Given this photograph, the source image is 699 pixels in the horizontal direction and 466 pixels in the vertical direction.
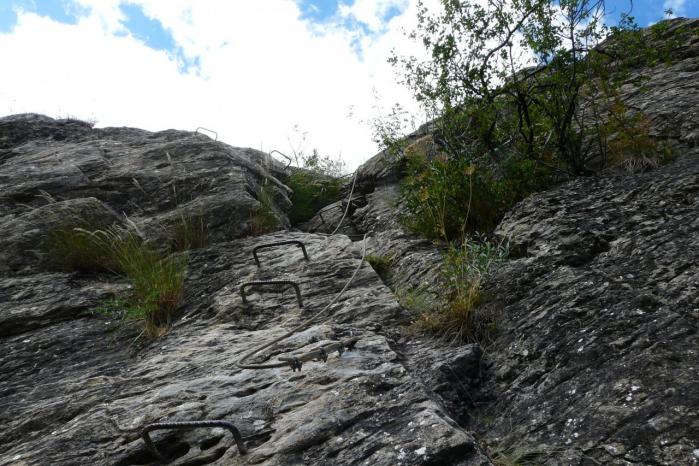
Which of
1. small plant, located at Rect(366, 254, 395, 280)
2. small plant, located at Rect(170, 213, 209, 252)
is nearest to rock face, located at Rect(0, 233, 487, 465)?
small plant, located at Rect(366, 254, 395, 280)

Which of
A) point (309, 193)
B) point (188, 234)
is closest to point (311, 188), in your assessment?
point (309, 193)

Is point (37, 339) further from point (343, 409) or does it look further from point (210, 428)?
point (343, 409)

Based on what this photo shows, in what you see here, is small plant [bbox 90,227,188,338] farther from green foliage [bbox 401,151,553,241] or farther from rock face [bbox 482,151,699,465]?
rock face [bbox 482,151,699,465]

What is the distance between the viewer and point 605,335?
112 inches

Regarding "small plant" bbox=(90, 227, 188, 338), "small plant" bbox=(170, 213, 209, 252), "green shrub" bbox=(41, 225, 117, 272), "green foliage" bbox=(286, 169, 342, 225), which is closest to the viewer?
"small plant" bbox=(90, 227, 188, 338)

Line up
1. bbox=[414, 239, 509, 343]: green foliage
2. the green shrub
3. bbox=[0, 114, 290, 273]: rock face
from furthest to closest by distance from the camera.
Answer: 1. bbox=[0, 114, 290, 273]: rock face
2. the green shrub
3. bbox=[414, 239, 509, 343]: green foliage

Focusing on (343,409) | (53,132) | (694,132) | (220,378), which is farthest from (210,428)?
(53,132)

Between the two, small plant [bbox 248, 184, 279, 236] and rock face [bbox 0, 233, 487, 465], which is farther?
small plant [bbox 248, 184, 279, 236]

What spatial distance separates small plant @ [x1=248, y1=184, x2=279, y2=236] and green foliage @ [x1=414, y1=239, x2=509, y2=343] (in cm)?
268

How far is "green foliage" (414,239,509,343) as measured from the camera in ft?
11.7

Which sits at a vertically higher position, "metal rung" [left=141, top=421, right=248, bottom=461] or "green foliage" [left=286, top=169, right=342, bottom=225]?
"green foliage" [left=286, top=169, right=342, bottom=225]

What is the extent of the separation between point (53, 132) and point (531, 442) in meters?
→ 8.87

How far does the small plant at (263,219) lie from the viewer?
240 inches

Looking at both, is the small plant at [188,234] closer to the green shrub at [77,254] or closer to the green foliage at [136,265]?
the green foliage at [136,265]
